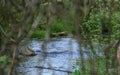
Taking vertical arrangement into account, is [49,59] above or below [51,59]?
above

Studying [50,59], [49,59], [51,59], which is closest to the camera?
[49,59]

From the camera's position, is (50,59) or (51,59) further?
(51,59)

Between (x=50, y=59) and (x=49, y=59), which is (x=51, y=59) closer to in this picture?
(x=50, y=59)

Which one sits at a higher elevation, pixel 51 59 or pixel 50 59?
pixel 50 59

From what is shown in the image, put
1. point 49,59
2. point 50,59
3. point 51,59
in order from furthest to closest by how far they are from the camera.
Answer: point 51,59
point 50,59
point 49,59

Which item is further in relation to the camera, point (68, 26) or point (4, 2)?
point (4, 2)

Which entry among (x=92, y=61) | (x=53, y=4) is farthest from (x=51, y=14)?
(x=92, y=61)

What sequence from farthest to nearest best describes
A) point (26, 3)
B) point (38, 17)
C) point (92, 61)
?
point (92, 61) < point (26, 3) < point (38, 17)

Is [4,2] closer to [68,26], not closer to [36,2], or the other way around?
[36,2]

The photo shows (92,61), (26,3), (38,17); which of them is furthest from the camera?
(92,61)

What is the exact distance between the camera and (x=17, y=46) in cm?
152

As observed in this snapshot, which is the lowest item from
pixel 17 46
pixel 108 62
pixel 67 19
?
pixel 108 62

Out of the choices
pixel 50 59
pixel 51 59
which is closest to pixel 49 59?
pixel 50 59

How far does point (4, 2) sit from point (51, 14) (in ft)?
0.94
